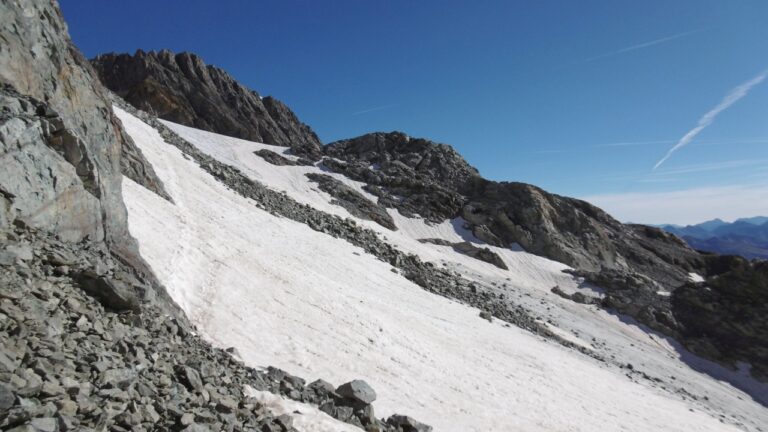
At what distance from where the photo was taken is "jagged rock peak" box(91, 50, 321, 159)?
8950 cm

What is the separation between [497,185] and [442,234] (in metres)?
20.4

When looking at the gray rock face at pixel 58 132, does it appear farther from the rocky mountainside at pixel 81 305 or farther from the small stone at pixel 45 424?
the small stone at pixel 45 424

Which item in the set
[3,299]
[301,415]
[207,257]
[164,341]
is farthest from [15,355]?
[207,257]

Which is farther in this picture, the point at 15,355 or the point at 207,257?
the point at 207,257

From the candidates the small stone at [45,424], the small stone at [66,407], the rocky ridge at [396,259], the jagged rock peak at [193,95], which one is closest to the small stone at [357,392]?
the small stone at [66,407]

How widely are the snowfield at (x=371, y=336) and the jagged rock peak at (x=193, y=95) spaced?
6159 cm

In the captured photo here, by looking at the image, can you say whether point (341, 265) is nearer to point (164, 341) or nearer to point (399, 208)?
point (164, 341)

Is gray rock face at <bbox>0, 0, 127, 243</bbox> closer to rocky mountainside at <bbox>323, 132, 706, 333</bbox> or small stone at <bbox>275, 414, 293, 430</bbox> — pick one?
small stone at <bbox>275, 414, 293, 430</bbox>

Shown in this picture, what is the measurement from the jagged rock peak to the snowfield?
6159cm

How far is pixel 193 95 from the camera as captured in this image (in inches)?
3752

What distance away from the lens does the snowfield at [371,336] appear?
45.3ft

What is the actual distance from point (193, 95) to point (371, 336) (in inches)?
3719

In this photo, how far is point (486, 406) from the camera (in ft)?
50.8

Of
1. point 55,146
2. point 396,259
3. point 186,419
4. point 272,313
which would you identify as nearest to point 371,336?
point 272,313
